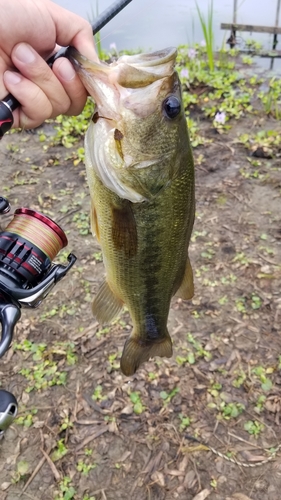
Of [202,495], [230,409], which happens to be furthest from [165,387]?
[202,495]

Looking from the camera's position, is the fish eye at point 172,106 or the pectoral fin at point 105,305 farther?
the pectoral fin at point 105,305

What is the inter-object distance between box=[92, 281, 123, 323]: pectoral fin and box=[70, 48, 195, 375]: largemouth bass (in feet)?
0.39

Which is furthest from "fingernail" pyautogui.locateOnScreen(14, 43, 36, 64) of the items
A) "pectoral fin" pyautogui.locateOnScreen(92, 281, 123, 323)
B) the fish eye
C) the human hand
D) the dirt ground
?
the dirt ground

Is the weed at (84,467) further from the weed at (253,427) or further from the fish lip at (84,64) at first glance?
the fish lip at (84,64)

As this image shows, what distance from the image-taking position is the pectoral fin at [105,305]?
206cm

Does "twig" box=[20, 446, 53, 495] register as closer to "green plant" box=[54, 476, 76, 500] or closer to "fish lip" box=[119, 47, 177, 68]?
"green plant" box=[54, 476, 76, 500]

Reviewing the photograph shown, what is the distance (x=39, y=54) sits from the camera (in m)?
1.71

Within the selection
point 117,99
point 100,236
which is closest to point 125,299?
point 100,236

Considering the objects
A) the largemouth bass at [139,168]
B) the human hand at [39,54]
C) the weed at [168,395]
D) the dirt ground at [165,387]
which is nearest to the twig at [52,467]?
the dirt ground at [165,387]

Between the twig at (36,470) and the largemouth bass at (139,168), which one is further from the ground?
the largemouth bass at (139,168)

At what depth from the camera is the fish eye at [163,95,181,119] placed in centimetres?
154

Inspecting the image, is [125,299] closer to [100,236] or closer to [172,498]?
[100,236]

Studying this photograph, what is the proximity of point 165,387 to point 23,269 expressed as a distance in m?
1.58

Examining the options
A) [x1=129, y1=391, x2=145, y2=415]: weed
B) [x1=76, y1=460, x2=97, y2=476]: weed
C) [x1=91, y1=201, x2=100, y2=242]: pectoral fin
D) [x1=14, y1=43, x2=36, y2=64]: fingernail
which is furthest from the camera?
[x1=129, y1=391, x2=145, y2=415]: weed
